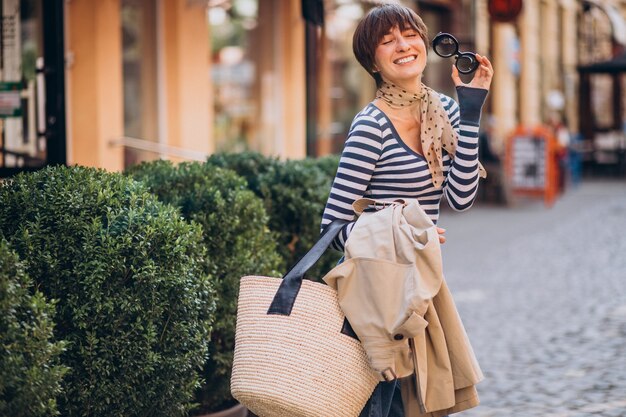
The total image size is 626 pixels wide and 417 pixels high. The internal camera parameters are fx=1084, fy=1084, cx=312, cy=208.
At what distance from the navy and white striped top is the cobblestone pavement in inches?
97.4

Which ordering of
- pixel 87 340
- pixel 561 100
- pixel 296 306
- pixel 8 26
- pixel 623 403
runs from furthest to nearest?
pixel 561 100 → pixel 8 26 → pixel 623 403 → pixel 87 340 → pixel 296 306

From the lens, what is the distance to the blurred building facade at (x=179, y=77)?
7.40 meters

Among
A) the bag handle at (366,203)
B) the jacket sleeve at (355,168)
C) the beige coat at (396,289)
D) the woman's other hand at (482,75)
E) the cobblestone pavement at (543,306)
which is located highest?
the woman's other hand at (482,75)

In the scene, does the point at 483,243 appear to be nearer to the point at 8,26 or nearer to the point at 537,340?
the point at 537,340

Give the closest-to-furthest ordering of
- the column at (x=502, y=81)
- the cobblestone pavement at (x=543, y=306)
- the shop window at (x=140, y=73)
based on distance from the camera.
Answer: the cobblestone pavement at (x=543, y=306)
the shop window at (x=140, y=73)
the column at (x=502, y=81)

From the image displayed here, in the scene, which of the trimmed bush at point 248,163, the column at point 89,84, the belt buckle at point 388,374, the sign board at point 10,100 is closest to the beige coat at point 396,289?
the belt buckle at point 388,374

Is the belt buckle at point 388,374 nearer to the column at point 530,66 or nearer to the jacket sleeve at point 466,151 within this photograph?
the jacket sleeve at point 466,151

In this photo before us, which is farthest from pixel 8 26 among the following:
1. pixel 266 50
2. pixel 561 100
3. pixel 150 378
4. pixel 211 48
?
pixel 561 100

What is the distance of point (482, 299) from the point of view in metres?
9.30

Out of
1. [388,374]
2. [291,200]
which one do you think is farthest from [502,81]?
[388,374]

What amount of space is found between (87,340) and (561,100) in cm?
2541

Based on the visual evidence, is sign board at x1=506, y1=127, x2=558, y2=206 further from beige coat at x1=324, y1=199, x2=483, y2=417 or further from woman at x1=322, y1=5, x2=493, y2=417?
beige coat at x1=324, y1=199, x2=483, y2=417

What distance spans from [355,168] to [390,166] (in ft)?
0.38

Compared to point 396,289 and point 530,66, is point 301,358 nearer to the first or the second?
point 396,289
